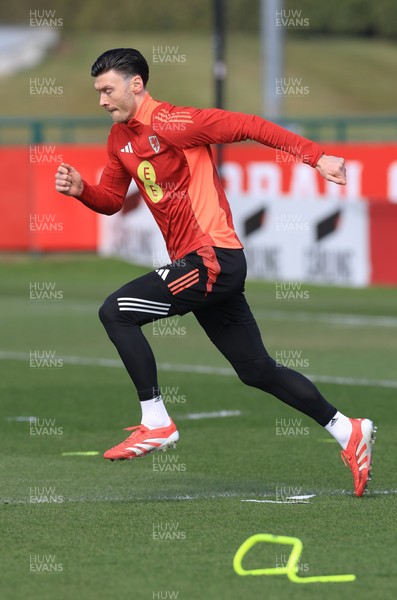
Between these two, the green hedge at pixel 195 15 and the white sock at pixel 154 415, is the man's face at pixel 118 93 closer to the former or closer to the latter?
the white sock at pixel 154 415

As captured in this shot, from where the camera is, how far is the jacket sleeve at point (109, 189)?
26.9 feet

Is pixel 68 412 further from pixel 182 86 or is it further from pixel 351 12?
pixel 351 12

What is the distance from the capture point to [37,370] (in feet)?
45.8

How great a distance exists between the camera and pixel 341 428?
8062 millimetres

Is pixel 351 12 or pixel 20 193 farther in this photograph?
pixel 351 12

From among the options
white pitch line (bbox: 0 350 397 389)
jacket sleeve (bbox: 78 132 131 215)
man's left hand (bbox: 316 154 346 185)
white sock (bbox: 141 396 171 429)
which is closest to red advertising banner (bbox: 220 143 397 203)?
white pitch line (bbox: 0 350 397 389)

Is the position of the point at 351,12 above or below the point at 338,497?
above

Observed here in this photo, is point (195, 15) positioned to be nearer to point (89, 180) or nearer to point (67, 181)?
point (89, 180)

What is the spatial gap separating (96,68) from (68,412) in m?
4.07

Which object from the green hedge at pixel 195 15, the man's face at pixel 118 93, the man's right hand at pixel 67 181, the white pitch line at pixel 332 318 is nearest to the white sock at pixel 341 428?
the man's right hand at pixel 67 181

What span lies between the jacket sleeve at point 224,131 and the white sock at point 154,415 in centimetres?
131

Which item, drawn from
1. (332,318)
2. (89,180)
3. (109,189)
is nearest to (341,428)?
(109,189)

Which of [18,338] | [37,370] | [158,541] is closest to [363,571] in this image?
[158,541]

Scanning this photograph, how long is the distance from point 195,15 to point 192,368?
64421 millimetres
